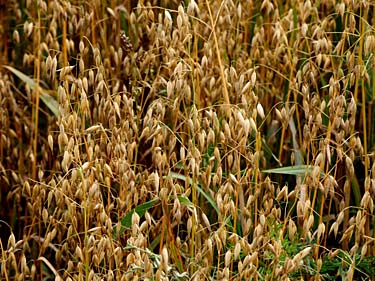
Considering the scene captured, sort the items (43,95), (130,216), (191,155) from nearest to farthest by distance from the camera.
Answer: (191,155)
(130,216)
(43,95)

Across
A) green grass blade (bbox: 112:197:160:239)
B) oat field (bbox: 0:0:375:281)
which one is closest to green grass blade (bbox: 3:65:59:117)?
oat field (bbox: 0:0:375:281)

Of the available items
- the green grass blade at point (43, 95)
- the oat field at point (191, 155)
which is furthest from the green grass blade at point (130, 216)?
the green grass blade at point (43, 95)

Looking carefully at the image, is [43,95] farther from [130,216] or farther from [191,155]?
[191,155]

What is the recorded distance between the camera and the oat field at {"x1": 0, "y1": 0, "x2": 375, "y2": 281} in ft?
6.58

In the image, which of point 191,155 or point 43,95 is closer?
point 191,155

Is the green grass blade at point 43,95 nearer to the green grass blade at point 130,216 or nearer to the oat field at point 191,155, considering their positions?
the oat field at point 191,155

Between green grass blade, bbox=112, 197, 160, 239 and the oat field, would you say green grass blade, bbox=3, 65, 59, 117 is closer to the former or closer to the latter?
the oat field

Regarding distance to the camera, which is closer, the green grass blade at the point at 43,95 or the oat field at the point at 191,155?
the oat field at the point at 191,155

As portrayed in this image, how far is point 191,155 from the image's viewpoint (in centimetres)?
200

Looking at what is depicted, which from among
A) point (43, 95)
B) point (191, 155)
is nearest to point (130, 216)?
point (191, 155)

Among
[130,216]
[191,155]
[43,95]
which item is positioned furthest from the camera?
[43,95]

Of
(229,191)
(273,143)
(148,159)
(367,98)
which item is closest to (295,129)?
(273,143)

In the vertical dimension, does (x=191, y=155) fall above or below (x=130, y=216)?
above

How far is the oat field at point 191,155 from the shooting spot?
79.0 inches
